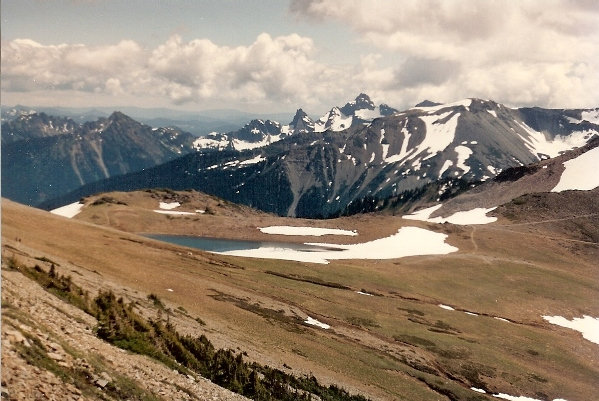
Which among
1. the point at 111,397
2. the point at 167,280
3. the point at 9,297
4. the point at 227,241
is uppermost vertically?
the point at 9,297

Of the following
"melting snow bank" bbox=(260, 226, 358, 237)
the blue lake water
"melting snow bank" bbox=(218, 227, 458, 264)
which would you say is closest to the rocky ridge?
"melting snow bank" bbox=(218, 227, 458, 264)

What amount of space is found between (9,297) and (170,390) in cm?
973

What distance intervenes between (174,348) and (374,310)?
170 ft

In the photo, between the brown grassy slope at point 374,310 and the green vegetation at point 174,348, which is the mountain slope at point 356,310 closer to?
the brown grassy slope at point 374,310

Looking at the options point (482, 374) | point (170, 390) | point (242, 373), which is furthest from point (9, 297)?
point (482, 374)

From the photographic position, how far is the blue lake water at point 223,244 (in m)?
154

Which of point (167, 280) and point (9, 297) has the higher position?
point (9, 297)

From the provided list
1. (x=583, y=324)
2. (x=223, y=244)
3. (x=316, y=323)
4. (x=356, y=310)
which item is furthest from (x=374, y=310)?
(x=223, y=244)

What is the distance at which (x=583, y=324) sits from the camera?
97.4m

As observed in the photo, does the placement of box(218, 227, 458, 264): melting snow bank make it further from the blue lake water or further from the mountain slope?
the mountain slope

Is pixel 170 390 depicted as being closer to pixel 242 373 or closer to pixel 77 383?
pixel 77 383

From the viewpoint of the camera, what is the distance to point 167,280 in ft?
191

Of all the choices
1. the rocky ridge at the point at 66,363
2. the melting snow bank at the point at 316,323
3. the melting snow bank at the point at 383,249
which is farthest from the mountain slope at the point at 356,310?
the melting snow bank at the point at 383,249

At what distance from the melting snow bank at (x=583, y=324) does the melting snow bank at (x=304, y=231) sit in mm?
Answer: 83688
